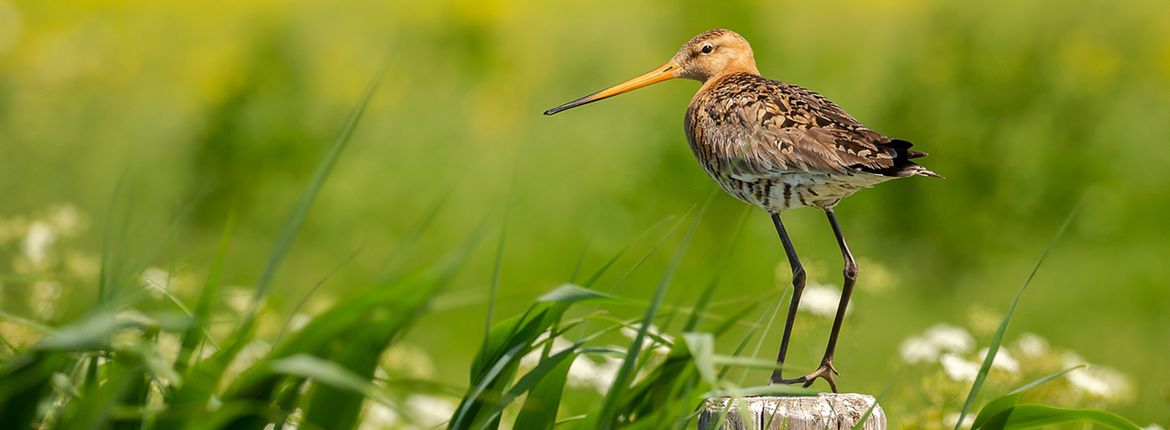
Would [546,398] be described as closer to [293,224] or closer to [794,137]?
[293,224]

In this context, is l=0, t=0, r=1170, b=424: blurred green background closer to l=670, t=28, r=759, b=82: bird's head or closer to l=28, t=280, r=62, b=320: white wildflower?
l=28, t=280, r=62, b=320: white wildflower

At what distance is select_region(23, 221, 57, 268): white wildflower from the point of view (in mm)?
5312

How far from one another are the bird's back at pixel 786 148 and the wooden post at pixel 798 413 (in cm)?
58

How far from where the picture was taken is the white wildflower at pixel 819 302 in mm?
4270

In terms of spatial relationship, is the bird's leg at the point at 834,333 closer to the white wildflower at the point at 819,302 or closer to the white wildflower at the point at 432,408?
the white wildflower at the point at 819,302

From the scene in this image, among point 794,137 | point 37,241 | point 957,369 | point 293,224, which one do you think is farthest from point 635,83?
point 37,241

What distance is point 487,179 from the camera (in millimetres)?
10062

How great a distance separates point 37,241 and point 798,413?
369cm

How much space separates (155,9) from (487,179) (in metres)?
5.08

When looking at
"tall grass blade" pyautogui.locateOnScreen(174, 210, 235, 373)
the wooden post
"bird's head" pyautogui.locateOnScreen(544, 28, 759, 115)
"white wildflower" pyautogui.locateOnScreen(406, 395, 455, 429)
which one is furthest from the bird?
"white wildflower" pyautogui.locateOnScreen(406, 395, 455, 429)

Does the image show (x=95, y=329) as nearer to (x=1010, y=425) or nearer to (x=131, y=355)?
(x=131, y=355)

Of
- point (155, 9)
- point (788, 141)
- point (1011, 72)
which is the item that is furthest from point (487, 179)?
point (788, 141)

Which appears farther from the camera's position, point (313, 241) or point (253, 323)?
point (313, 241)

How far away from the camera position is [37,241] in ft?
17.5
